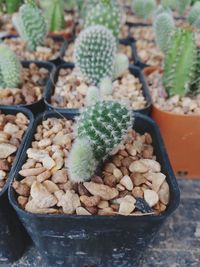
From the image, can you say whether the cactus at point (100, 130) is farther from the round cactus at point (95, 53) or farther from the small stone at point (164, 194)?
the round cactus at point (95, 53)

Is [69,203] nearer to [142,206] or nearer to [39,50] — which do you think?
[142,206]

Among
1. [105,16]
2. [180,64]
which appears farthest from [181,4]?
[180,64]

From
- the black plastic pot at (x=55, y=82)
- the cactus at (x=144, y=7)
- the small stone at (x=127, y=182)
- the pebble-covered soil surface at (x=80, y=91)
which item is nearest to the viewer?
the small stone at (x=127, y=182)

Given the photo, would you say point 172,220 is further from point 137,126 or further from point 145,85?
point 145,85

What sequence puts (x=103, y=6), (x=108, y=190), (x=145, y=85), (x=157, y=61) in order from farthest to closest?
(x=157, y=61) → (x=103, y=6) → (x=145, y=85) → (x=108, y=190)

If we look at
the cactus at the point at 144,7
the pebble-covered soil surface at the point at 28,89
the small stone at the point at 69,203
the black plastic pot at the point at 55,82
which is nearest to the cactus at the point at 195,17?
the cactus at the point at 144,7

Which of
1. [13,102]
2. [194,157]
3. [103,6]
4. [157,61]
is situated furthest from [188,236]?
[103,6]
